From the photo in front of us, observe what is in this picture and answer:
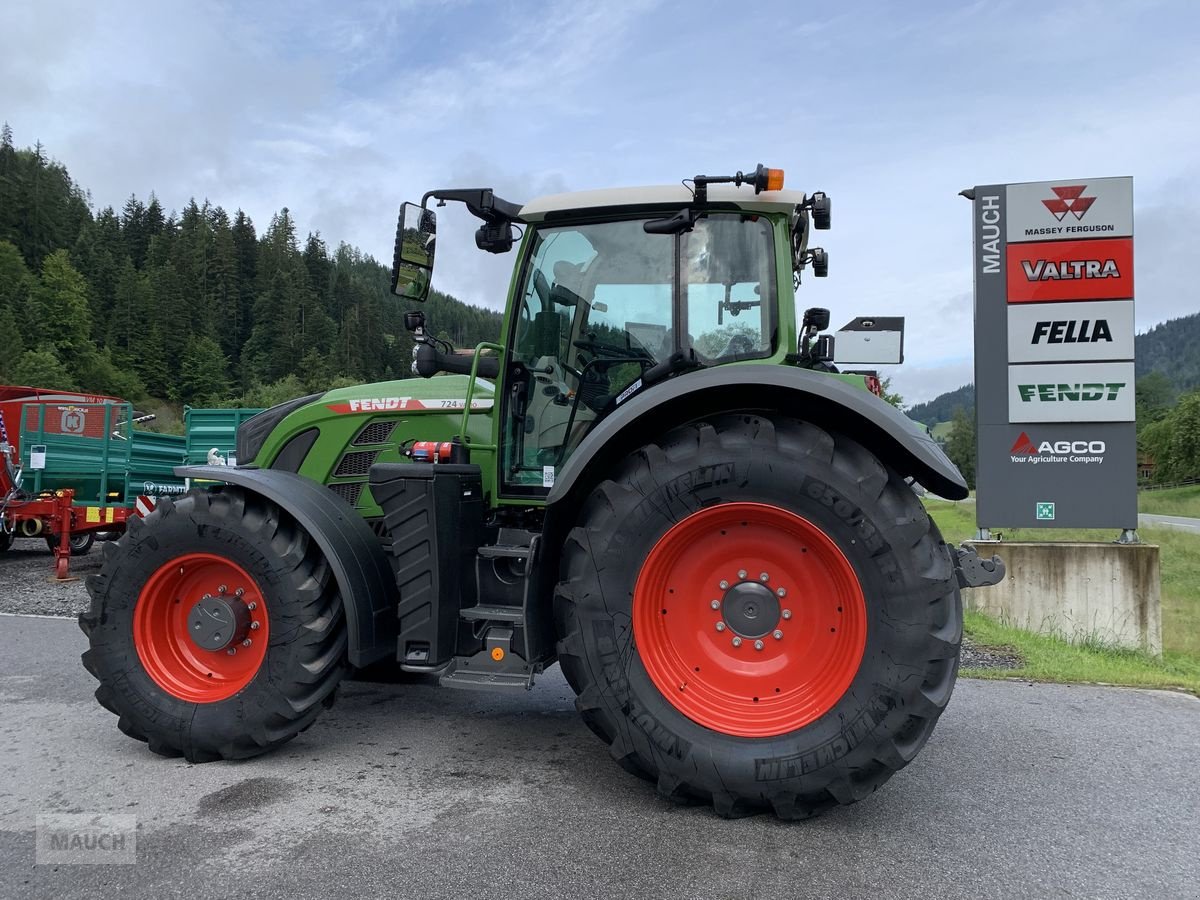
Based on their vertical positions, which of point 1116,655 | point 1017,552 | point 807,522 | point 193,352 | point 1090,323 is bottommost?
point 1116,655

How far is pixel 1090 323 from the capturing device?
7.43 meters

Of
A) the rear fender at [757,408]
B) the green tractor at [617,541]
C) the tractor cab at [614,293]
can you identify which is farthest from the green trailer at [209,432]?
the rear fender at [757,408]

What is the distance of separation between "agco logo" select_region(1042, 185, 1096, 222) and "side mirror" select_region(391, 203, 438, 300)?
6.29 meters

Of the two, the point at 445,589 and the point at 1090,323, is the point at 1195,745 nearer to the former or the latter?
the point at 445,589

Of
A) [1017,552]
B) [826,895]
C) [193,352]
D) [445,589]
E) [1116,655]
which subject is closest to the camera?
[826,895]

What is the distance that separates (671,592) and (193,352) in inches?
3203

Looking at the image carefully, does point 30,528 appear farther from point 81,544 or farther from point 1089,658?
point 1089,658

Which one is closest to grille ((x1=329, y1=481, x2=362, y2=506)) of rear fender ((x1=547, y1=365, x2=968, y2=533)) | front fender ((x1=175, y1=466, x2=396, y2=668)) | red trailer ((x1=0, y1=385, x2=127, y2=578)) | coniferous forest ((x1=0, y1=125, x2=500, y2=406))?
front fender ((x1=175, y1=466, x2=396, y2=668))

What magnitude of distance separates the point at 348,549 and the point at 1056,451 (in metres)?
6.59

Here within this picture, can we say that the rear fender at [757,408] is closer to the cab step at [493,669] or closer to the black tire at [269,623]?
the cab step at [493,669]

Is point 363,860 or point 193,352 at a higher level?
point 193,352

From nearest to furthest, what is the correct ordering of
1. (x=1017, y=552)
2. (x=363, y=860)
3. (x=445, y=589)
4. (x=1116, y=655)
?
1. (x=363, y=860)
2. (x=445, y=589)
3. (x=1116, y=655)
4. (x=1017, y=552)

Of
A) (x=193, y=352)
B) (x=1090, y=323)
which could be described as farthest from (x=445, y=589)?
(x=193, y=352)

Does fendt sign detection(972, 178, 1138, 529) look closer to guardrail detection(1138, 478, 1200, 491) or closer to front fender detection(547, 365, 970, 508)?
front fender detection(547, 365, 970, 508)
